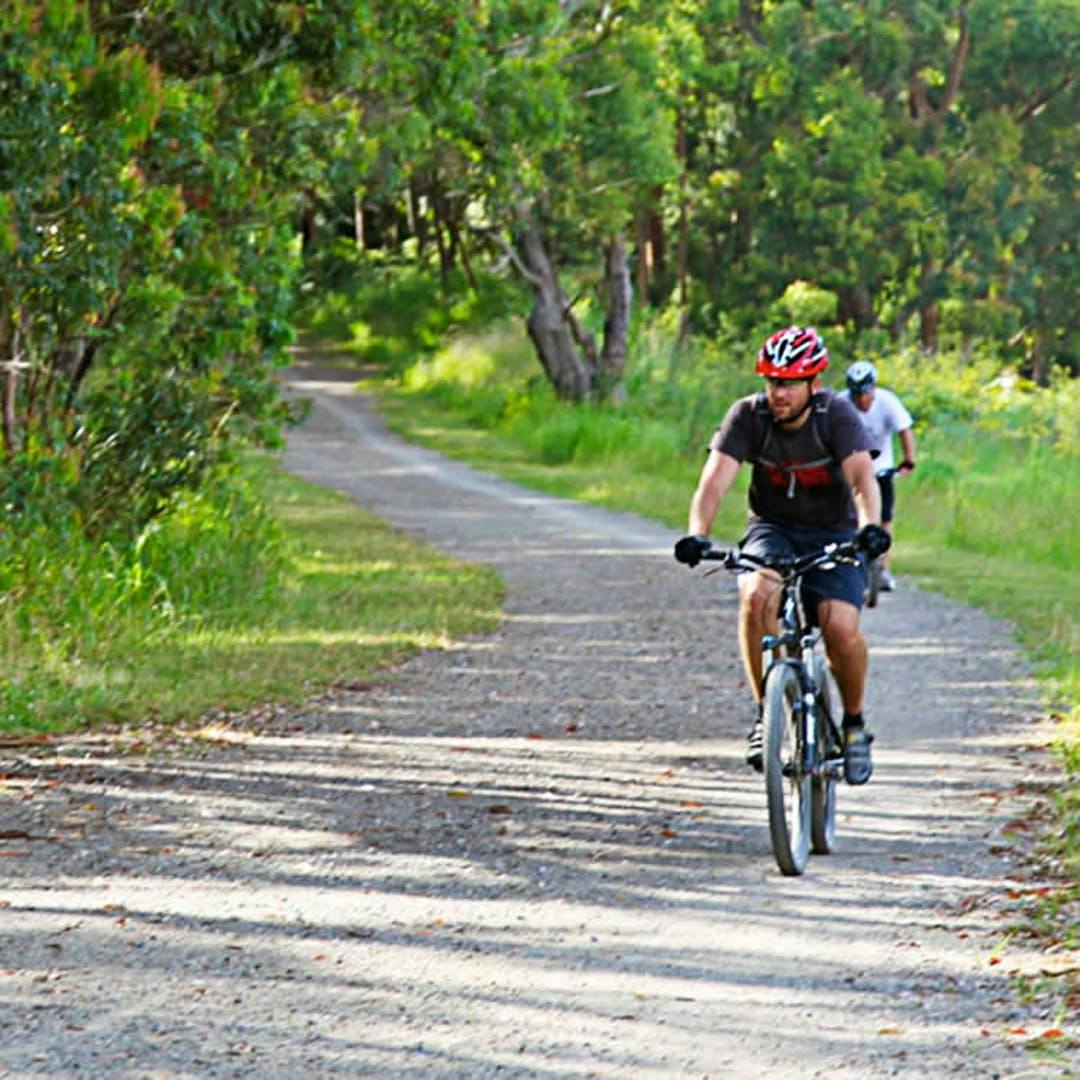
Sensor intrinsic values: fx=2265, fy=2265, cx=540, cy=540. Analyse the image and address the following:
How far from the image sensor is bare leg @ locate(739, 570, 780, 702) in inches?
325

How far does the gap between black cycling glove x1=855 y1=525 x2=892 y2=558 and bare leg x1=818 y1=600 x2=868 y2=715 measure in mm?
484

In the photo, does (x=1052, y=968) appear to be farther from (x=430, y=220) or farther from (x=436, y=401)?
(x=430, y=220)

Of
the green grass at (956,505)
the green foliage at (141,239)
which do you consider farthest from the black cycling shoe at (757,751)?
the green foliage at (141,239)

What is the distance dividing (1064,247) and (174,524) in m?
37.6

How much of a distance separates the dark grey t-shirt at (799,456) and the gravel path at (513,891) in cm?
127

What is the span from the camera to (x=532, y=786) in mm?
9719

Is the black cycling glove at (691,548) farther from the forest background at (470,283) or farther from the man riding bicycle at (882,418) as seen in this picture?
the man riding bicycle at (882,418)

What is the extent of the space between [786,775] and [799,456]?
1174 millimetres

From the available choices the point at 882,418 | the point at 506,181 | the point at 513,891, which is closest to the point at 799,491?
the point at 513,891

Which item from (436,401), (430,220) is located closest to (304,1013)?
(436,401)

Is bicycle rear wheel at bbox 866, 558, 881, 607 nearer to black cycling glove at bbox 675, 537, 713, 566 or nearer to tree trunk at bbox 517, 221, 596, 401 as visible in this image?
black cycling glove at bbox 675, 537, 713, 566

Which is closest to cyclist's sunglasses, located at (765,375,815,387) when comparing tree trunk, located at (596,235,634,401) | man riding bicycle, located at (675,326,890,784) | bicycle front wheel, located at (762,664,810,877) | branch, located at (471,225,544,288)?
man riding bicycle, located at (675,326,890,784)

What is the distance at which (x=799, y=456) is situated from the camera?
27.2 ft

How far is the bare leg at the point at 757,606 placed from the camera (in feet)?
27.1
